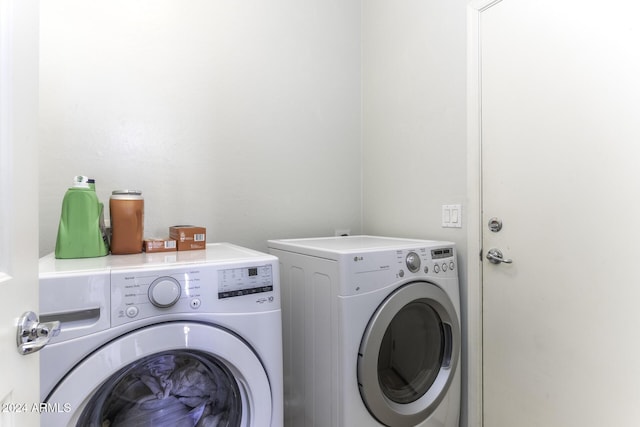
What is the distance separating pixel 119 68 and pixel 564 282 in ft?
6.55

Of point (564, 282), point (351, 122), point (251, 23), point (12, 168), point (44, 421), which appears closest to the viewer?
point (12, 168)

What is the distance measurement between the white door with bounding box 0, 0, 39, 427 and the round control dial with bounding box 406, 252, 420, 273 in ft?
3.63

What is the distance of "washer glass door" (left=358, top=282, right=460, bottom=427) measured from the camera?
45.7 inches

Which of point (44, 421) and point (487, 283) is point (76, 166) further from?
point (487, 283)

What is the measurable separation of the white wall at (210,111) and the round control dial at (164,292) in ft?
2.44

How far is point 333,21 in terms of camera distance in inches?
80.0

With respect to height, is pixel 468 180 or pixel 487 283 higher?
pixel 468 180

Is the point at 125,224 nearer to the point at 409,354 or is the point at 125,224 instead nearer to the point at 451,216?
the point at 409,354

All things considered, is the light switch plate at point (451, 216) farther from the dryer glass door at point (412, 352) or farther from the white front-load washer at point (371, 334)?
the dryer glass door at point (412, 352)

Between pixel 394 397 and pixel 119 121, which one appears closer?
pixel 394 397

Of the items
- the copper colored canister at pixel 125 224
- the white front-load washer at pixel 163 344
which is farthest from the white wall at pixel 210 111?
the white front-load washer at pixel 163 344

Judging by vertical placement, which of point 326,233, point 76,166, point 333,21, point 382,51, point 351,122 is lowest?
point 326,233

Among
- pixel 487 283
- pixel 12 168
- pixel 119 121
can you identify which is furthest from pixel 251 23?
pixel 487 283

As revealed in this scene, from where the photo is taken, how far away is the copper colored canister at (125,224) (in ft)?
4.00
